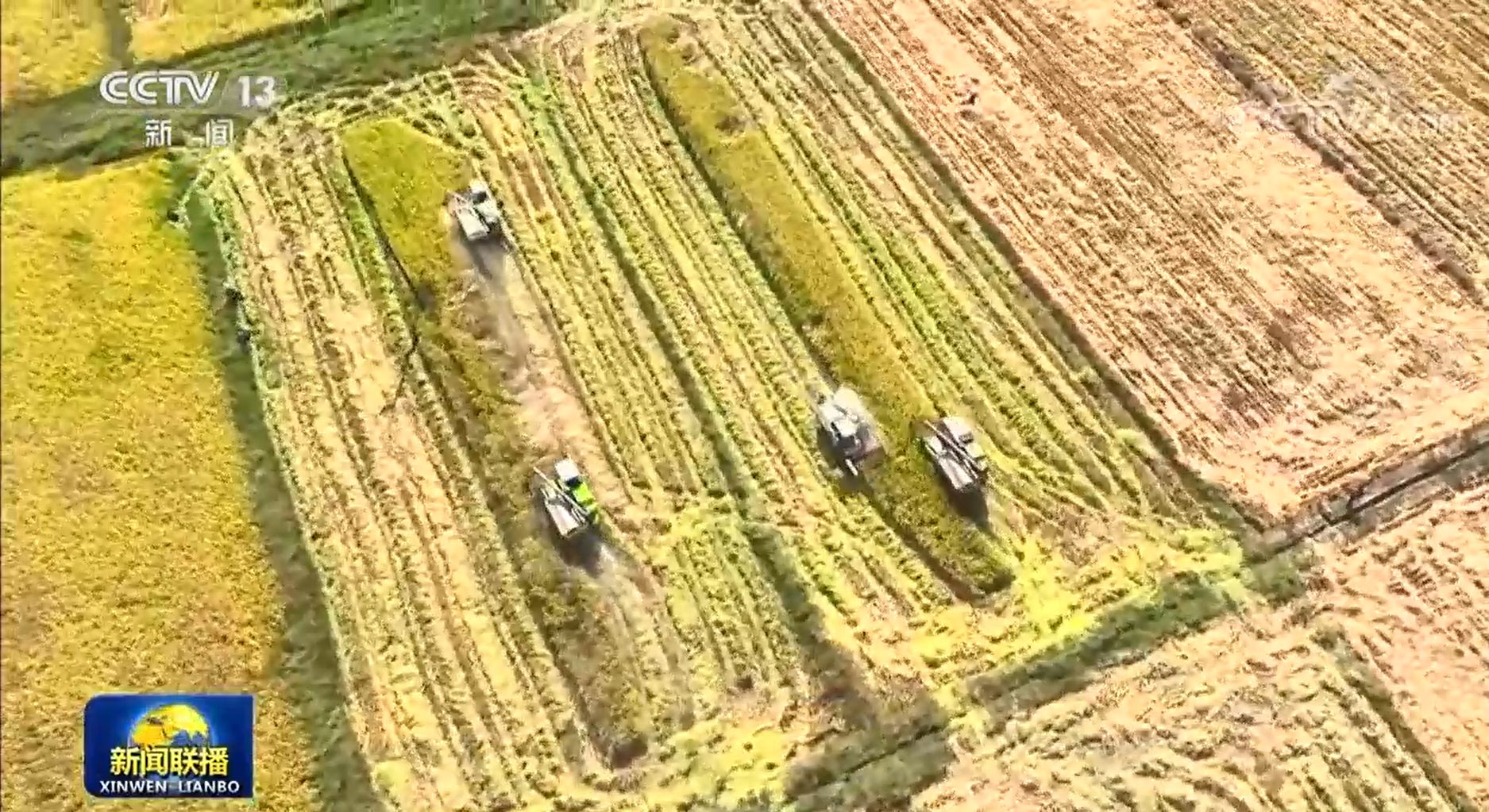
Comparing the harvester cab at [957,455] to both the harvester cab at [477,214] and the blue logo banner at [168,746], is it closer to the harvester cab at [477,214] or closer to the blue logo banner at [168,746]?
the harvester cab at [477,214]

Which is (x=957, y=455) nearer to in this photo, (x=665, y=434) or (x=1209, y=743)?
(x=665, y=434)

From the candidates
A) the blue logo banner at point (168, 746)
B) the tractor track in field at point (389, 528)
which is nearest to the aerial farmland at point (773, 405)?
the tractor track in field at point (389, 528)

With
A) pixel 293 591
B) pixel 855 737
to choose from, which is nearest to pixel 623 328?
pixel 293 591

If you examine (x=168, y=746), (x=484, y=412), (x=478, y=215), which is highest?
(x=478, y=215)

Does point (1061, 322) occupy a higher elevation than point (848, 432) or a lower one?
higher

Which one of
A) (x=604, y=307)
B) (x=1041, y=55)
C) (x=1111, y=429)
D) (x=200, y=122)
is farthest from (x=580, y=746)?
(x=1041, y=55)

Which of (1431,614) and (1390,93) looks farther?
(1390,93)

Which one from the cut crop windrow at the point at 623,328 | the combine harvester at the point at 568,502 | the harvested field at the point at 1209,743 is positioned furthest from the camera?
the cut crop windrow at the point at 623,328

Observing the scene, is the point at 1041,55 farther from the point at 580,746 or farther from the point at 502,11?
the point at 580,746
